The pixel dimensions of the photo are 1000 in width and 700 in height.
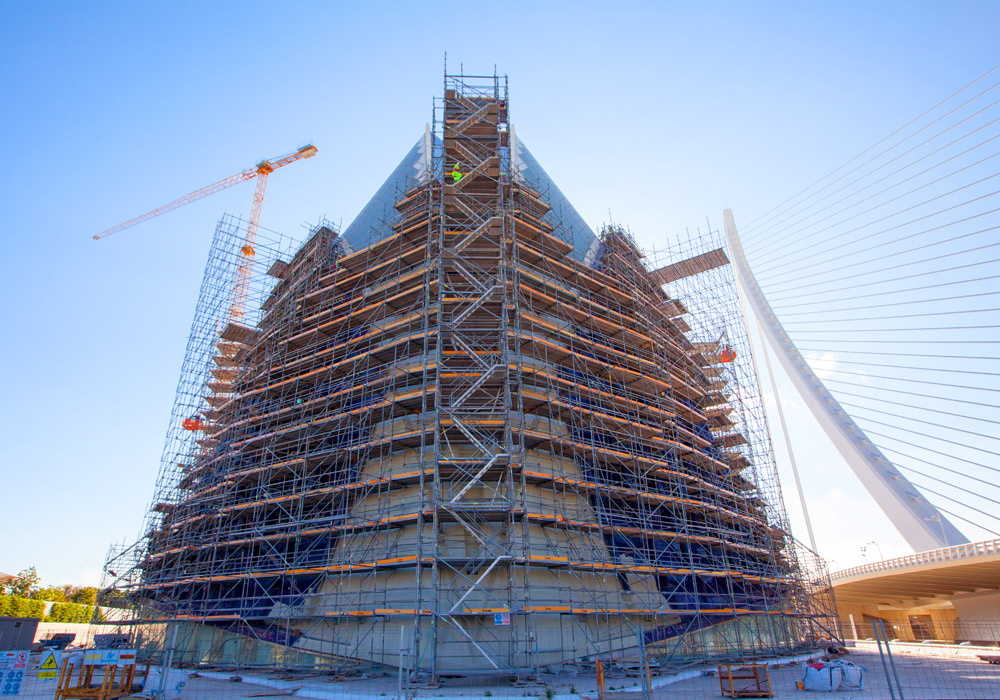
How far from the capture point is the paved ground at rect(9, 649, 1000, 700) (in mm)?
13086

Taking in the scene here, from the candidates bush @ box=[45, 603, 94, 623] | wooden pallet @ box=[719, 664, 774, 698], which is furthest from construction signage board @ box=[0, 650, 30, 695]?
bush @ box=[45, 603, 94, 623]

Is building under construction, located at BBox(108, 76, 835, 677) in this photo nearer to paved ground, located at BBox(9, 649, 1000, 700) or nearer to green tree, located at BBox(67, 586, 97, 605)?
paved ground, located at BBox(9, 649, 1000, 700)

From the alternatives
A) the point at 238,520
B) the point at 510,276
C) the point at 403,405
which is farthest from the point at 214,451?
the point at 510,276

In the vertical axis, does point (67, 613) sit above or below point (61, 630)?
above

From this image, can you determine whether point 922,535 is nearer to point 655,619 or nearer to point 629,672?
point 655,619

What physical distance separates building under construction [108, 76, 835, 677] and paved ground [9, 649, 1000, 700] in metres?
1.24

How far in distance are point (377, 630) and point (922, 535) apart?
2157 centimetres

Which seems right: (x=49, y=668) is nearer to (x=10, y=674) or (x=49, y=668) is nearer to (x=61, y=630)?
(x=10, y=674)

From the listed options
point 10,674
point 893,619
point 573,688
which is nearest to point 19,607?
point 10,674

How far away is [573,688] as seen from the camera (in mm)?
13922

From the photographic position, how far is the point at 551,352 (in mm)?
23203

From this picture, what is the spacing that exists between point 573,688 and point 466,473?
699cm

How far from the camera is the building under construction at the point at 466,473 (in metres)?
18.5

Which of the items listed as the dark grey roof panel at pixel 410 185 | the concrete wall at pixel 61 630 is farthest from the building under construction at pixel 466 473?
the concrete wall at pixel 61 630
